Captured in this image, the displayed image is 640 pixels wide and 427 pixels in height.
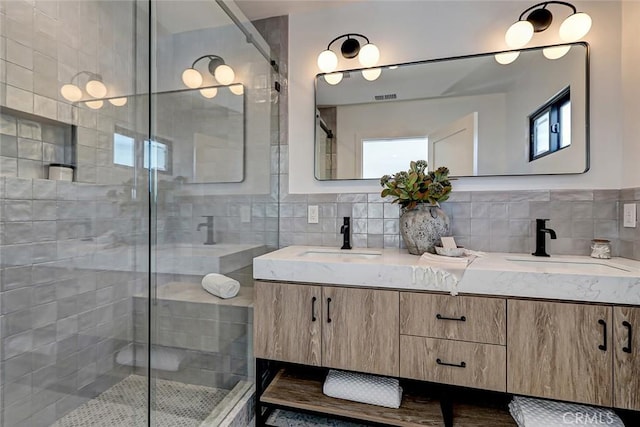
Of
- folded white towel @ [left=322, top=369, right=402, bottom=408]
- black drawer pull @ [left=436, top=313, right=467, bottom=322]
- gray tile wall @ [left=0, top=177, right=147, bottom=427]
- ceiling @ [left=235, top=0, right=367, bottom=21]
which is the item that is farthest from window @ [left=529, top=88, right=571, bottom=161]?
gray tile wall @ [left=0, top=177, right=147, bottom=427]

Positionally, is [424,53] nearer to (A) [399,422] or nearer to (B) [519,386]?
(B) [519,386]

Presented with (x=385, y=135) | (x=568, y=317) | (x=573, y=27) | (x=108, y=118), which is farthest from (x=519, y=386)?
(x=108, y=118)

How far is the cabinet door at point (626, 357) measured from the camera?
1065mm

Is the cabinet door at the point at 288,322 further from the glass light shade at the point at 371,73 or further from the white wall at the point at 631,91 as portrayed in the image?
the white wall at the point at 631,91

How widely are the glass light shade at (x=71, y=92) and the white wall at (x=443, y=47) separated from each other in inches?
45.9

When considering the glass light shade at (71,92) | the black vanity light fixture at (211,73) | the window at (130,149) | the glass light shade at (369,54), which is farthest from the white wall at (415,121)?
the glass light shade at (71,92)

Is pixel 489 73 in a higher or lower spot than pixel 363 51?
lower

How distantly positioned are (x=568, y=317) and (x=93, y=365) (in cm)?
224

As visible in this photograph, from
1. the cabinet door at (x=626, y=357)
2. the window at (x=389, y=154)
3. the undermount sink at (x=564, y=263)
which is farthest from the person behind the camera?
the window at (x=389, y=154)

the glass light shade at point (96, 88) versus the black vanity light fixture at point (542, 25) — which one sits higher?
the black vanity light fixture at point (542, 25)

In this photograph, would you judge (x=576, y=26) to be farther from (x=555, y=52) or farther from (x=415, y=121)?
(x=415, y=121)

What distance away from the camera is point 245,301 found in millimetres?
1577

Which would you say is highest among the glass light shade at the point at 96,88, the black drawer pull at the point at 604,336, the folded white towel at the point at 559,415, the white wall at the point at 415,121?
the glass light shade at the point at 96,88

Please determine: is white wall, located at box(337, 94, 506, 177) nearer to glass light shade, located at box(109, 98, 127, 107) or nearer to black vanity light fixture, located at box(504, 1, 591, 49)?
black vanity light fixture, located at box(504, 1, 591, 49)
